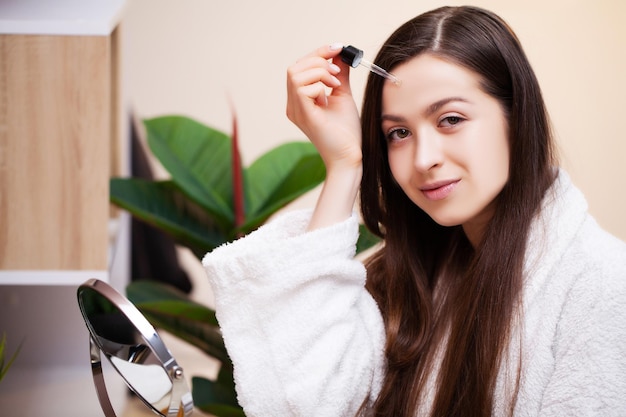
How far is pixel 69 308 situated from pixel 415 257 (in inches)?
29.3

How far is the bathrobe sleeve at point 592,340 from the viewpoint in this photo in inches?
32.9

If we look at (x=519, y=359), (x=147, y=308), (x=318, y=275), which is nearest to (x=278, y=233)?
(x=318, y=275)

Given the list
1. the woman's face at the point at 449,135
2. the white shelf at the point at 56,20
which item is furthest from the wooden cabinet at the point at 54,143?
the woman's face at the point at 449,135

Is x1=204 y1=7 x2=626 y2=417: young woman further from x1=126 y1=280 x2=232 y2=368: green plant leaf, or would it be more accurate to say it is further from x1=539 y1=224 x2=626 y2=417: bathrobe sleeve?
x1=126 y1=280 x2=232 y2=368: green plant leaf

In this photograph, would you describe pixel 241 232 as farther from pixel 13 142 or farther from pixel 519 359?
pixel 519 359

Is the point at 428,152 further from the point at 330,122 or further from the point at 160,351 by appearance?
the point at 160,351

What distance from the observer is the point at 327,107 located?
1142 mm

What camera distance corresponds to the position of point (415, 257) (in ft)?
3.91

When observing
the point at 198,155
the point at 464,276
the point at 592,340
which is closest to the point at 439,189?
the point at 464,276

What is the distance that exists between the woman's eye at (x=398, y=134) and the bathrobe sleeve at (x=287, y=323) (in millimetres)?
164

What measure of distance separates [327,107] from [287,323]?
0.37 metres

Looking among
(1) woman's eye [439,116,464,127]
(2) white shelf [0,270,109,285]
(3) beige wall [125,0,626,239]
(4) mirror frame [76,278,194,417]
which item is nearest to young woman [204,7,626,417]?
(1) woman's eye [439,116,464,127]

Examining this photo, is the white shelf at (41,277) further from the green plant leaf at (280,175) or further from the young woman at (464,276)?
the green plant leaf at (280,175)

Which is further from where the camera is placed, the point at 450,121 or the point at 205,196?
the point at 205,196
